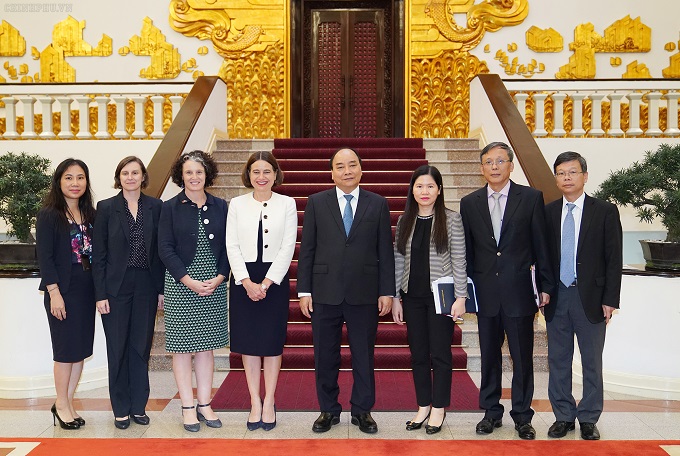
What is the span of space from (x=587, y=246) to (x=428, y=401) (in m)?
1.17

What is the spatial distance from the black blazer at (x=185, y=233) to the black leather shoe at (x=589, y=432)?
2052 mm

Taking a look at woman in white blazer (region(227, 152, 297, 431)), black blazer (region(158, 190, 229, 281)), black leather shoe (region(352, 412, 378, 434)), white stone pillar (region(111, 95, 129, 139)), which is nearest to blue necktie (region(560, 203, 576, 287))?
black leather shoe (region(352, 412, 378, 434))

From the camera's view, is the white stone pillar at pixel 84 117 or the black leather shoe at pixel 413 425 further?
the white stone pillar at pixel 84 117

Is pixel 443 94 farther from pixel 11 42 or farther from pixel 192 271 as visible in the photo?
pixel 192 271

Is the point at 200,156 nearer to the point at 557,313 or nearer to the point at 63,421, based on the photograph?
the point at 63,421

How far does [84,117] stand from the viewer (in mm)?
7844

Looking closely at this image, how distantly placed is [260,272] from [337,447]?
3.21 ft

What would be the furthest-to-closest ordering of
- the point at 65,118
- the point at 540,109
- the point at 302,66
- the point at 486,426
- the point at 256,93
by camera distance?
the point at 302,66, the point at 256,93, the point at 540,109, the point at 65,118, the point at 486,426

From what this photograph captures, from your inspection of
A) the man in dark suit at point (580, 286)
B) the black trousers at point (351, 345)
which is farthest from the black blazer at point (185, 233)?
the man in dark suit at point (580, 286)

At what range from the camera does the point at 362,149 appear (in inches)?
309

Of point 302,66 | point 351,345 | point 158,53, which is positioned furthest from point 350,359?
point 158,53

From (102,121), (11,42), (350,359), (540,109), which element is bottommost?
(350,359)

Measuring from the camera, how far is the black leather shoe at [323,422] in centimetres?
376

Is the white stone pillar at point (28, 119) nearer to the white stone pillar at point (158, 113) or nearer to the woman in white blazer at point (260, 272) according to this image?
the white stone pillar at point (158, 113)
